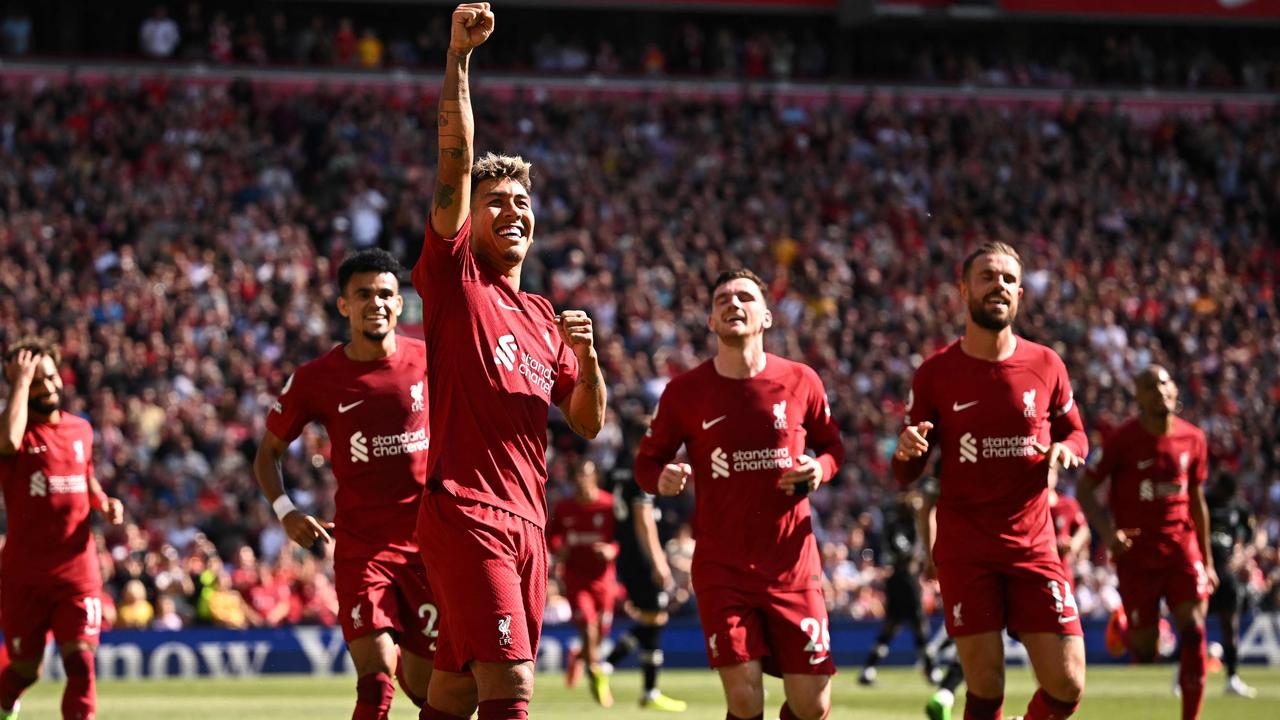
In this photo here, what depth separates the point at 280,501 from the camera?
10.3 m

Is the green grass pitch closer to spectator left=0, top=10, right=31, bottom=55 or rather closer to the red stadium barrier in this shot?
the red stadium barrier

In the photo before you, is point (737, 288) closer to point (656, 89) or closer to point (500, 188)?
point (500, 188)

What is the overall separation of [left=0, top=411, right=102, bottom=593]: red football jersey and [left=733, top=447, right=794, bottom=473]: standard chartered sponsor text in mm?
4843

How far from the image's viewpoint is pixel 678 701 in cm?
1812

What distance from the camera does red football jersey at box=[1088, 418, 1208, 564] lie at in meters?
14.5

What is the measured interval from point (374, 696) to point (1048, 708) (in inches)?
143

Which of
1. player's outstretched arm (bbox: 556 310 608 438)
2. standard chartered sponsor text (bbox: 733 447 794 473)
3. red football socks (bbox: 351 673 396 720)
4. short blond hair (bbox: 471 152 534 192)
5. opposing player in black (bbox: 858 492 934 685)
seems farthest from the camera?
opposing player in black (bbox: 858 492 934 685)

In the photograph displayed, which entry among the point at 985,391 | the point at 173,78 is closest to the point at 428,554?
the point at 985,391

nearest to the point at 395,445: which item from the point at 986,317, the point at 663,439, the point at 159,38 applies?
the point at 663,439

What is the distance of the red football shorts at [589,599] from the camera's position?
19.0m

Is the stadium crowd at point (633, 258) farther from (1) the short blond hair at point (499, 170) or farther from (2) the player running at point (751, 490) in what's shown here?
(1) the short blond hair at point (499, 170)

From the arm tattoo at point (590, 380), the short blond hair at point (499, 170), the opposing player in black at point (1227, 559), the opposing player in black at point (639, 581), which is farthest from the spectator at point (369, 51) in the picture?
the arm tattoo at point (590, 380)

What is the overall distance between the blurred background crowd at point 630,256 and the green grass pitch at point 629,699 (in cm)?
229

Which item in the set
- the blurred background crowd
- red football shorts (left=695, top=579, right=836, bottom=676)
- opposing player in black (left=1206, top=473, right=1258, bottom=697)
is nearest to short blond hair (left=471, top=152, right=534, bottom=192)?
red football shorts (left=695, top=579, right=836, bottom=676)
